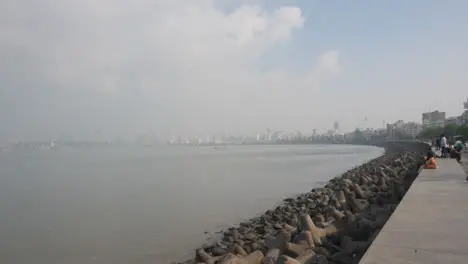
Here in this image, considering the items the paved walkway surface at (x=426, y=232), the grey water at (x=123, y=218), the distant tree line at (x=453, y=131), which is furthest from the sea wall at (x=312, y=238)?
the distant tree line at (x=453, y=131)

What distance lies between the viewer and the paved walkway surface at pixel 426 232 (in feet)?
14.0

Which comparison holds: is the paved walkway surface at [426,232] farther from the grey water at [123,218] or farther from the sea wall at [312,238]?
the grey water at [123,218]

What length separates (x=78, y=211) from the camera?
1670cm

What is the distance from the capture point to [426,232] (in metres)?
5.34

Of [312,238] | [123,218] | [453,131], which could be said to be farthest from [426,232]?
[453,131]

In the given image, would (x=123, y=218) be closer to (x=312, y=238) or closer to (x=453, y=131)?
(x=312, y=238)

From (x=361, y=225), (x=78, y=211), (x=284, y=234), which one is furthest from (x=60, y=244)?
(x=361, y=225)

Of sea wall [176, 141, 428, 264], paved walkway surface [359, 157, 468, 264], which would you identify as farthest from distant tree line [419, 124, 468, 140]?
paved walkway surface [359, 157, 468, 264]

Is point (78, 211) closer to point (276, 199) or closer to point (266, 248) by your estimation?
point (276, 199)

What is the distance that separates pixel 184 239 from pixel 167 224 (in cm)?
223

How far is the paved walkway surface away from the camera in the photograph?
425cm

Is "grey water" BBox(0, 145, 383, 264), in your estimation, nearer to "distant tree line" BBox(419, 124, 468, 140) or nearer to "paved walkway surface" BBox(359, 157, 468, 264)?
"paved walkway surface" BBox(359, 157, 468, 264)

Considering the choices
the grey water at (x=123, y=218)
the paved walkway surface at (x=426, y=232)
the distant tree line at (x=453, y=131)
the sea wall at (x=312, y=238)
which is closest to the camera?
the paved walkway surface at (x=426, y=232)

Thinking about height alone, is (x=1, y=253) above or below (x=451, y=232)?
below
